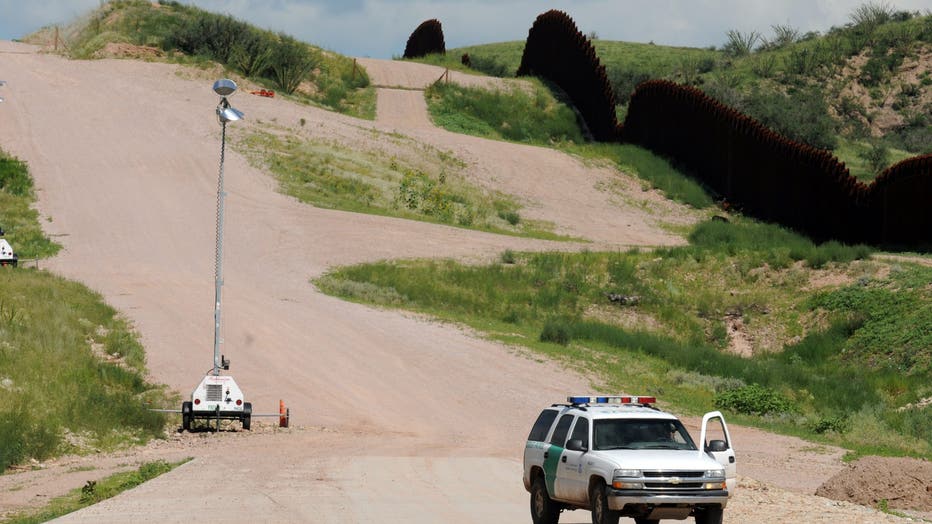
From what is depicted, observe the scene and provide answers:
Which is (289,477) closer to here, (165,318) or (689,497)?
(689,497)

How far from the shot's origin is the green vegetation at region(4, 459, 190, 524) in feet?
57.7

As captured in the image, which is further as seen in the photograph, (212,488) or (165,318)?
(165,318)

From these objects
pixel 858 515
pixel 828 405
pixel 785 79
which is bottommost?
pixel 828 405

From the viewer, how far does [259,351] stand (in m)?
34.5

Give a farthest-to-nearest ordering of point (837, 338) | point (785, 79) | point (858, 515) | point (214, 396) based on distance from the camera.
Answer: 1. point (785, 79)
2. point (837, 338)
3. point (214, 396)
4. point (858, 515)

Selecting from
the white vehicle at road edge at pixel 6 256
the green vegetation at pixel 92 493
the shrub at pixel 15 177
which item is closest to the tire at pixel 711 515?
the green vegetation at pixel 92 493

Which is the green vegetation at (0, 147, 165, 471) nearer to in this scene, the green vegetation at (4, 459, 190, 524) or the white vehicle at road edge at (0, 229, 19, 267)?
the white vehicle at road edge at (0, 229, 19, 267)

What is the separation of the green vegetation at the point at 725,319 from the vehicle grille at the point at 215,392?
36.7 ft

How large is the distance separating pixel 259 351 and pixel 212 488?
15071mm

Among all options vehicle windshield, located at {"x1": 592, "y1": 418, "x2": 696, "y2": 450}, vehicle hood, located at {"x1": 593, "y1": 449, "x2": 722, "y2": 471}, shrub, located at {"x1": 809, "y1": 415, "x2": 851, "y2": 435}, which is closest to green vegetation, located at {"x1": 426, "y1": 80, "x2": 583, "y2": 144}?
shrub, located at {"x1": 809, "y1": 415, "x2": 851, "y2": 435}

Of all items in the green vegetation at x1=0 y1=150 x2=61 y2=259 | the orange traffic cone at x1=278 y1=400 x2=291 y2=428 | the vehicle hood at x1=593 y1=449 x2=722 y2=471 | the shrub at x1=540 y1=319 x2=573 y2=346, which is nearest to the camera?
the vehicle hood at x1=593 y1=449 x2=722 y2=471

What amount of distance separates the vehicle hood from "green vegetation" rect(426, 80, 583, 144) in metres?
63.3

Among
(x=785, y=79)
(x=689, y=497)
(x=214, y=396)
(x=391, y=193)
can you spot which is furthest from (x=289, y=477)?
(x=785, y=79)

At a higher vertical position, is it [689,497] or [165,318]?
[689,497]
